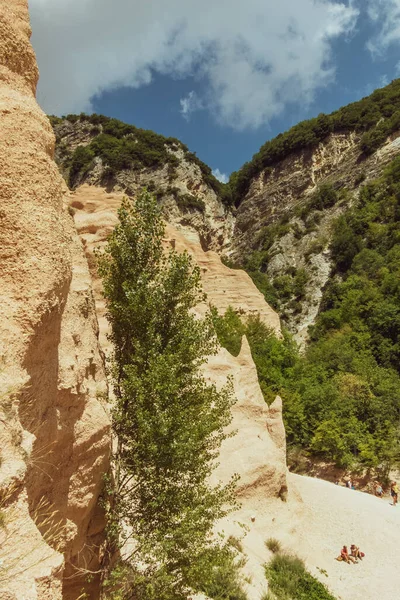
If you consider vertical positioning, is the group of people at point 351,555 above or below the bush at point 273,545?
below

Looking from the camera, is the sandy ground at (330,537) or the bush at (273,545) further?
the bush at (273,545)

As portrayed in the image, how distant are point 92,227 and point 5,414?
48.7 ft

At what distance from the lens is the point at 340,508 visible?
16.4 meters

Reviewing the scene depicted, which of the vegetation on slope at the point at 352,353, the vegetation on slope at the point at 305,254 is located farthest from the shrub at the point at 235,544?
the vegetation on slope at the point at 305,254

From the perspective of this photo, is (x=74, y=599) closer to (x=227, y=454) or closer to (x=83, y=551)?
(x=83, y=551)

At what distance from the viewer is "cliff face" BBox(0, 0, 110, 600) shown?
3.47 meters

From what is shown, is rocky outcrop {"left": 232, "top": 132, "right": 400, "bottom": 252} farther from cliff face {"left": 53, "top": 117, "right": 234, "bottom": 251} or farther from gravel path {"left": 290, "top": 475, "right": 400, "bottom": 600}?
gravel path {"left": 290, "top": 475, "right": 400, "bottom": 600}

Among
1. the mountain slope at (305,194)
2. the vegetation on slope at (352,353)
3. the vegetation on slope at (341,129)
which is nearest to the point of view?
the vegetation on slope at (352,353)

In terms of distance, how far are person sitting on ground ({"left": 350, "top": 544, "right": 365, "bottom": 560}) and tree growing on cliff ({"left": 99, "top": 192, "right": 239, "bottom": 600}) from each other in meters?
8.53

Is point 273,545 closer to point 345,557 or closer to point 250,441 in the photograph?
point 345,557

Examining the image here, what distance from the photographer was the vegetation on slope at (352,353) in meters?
25.4

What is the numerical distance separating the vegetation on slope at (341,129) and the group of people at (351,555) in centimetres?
6031

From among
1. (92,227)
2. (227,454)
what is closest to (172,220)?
(92,227)

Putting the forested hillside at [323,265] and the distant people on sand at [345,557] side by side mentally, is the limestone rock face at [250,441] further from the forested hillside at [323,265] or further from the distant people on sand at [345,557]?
the forested hillside at [323,265]
